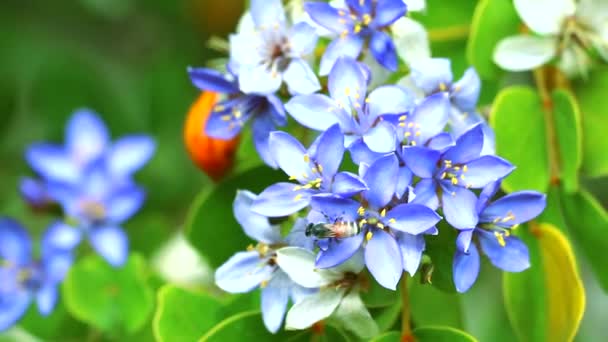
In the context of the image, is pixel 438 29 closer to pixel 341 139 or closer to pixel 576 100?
pixel 576 100

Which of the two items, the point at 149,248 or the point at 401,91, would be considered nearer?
the point at 401,91

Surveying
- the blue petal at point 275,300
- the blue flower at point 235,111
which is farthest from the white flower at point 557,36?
the blue petal at point 275,300

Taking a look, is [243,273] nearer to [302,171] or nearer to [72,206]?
[302,171]

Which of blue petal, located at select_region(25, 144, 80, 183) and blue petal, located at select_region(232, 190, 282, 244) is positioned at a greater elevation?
blue petal, located at select_region(232, 190, 282, 244)

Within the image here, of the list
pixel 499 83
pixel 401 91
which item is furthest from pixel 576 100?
pixel 401 91

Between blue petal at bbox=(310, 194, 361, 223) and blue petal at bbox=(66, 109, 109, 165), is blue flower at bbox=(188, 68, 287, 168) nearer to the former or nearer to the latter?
blue petal at bbox=(310, 194, 361, 223)

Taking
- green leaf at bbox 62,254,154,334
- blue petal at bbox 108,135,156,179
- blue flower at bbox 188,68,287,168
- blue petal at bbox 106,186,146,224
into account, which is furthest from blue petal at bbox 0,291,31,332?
blue flower at bbox 188,68,287,168

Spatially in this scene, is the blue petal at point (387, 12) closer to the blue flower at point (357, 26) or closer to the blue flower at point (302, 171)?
the blue flower at point (357, 26)
